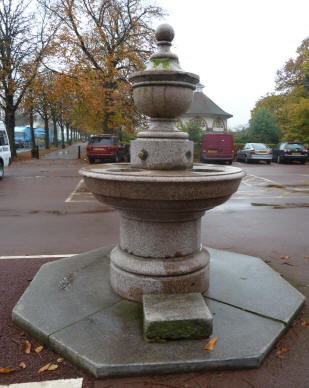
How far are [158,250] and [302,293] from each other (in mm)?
1824

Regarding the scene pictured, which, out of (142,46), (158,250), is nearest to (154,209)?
(158,250)

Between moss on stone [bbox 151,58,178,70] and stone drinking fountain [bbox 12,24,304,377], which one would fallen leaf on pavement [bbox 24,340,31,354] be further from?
moss on stone [bbox 151,58,178,70]

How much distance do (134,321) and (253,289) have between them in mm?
1444

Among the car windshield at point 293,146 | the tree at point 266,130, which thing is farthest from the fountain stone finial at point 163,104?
the tree at point 266,130

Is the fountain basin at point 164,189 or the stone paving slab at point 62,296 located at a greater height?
the fountain basin at point 164,189

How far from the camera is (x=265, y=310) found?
305cm

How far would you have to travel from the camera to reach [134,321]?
2854 mm

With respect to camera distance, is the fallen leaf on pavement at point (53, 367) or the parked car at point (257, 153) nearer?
the fallen leaf on pavement at point (53, 367)

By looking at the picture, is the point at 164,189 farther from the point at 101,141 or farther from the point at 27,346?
the point at 101,141

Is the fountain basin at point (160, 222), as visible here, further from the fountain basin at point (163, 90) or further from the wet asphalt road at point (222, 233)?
the wet asphalt road at point (222, 233)

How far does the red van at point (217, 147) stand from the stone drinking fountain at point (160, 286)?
1835 cm

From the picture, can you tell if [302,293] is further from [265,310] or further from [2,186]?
[2,186]

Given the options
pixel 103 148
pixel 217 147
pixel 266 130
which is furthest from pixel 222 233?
pixel 266 130

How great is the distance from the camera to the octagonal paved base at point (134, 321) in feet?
7.80
